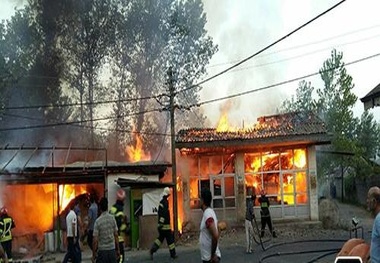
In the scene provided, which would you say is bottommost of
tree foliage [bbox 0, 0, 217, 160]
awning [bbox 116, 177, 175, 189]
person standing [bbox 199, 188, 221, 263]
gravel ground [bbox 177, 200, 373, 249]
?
gravel ground [bbox 177, 200, 373, 249]

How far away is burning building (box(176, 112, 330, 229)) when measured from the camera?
22031 millimetres

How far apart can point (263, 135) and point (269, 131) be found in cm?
56

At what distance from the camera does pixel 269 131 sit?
2242 cm

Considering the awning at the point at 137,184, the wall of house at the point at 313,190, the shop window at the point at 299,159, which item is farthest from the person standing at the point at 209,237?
the shop window at the point at 299,159

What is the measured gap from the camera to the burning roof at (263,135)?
2162 centimetres

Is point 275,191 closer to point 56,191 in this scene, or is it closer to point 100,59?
point 56,191

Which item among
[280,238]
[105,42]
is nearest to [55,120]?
[105,42]

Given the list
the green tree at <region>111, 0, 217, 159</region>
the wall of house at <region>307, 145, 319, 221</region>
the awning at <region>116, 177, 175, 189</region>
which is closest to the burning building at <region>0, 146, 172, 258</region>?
the awning at <region>116, 177, 175, 189</region>

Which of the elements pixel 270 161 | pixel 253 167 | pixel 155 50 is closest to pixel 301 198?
pixel 270 161

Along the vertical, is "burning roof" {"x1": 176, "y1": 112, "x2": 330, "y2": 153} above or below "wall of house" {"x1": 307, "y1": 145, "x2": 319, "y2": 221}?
above

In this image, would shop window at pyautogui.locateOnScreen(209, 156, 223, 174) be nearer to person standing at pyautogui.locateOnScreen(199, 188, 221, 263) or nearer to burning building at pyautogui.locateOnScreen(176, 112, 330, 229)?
burning building at pyautogui.locateOnScreen(176, 112, 330, 229)

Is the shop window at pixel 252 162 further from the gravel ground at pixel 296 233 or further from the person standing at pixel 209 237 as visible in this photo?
the person standing at pixel 209 237

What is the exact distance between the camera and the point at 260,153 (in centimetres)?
2294

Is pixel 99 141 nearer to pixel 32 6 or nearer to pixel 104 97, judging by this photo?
pixel 104 97
